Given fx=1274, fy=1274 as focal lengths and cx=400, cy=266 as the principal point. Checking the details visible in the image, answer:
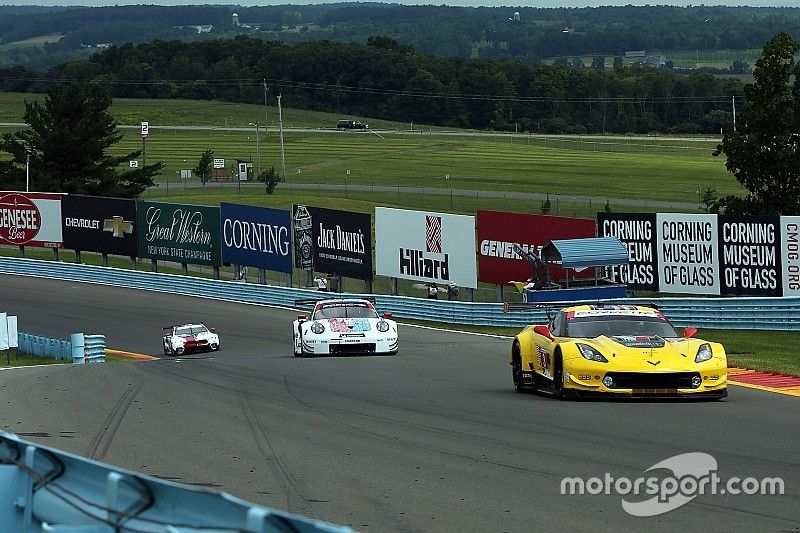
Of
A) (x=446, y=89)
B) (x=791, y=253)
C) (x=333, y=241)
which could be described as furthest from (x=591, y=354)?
(x=446, y=89)

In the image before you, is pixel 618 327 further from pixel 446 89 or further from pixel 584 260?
pixel 446 89

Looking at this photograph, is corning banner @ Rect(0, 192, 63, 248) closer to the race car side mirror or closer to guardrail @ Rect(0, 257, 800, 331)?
guardrail @ Rect(0, 257, 800, 331)

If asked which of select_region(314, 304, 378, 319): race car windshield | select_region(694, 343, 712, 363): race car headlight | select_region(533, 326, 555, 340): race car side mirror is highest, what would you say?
select_region(533, 326, 555, 340): race car side mirror

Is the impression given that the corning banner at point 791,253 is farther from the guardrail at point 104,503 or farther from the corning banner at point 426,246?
the guardrail at point 104,503

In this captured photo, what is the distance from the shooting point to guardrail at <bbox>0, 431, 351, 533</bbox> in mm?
4621

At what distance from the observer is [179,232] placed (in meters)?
49.0

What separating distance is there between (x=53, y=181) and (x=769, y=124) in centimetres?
5521

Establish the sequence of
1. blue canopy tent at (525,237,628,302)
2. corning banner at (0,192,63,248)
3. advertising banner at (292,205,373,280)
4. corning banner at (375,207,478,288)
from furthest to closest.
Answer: corning banner at (0,192,63,248), advertising banner at (292,205,373,280), corning banner at (375,207,478,288), blue canopy tent at (525,237,628,302)

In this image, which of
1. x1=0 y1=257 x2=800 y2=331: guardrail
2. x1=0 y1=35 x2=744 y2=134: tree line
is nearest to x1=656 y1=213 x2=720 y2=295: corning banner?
x1=0 y1=257 x2=800 y2=331: guardrail

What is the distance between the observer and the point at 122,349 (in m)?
33.9

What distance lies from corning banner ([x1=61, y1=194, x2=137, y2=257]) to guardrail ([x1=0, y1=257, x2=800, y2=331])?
1.36 m

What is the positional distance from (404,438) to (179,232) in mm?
38285

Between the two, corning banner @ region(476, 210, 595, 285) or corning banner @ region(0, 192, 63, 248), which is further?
corning banner @ region(0, 192, 63, 248)

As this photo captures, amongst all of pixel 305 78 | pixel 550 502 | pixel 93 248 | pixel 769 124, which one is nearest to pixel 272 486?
pixel 550 502
